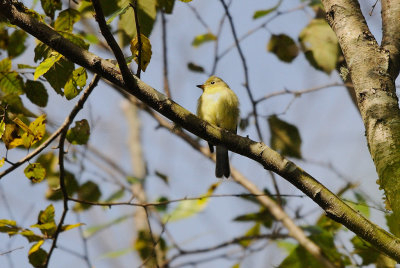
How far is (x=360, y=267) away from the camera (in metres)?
2.50

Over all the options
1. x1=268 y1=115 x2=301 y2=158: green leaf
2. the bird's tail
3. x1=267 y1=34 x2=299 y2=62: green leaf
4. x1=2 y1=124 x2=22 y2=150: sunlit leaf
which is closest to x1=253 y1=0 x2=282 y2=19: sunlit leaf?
x1=267 y1=34 x2=299 y2=62: green leaf

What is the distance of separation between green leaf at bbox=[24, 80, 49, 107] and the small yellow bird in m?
1.82

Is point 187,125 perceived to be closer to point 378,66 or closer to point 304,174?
point 304,174

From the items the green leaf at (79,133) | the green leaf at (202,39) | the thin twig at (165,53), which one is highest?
the green leaf at (202,39)

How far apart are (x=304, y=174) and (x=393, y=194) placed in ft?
0.85

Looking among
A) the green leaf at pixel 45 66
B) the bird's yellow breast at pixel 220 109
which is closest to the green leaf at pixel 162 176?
the bird's yellow breast at pixel 220 109

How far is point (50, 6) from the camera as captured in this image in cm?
230

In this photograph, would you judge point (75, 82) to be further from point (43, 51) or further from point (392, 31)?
point (392, 31)

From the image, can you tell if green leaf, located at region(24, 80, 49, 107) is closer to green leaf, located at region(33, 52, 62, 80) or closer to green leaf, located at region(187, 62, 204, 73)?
green leaf, located at region(33, 52, 62, 80)

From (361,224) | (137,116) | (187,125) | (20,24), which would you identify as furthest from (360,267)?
(137,116)

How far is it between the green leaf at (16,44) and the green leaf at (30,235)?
3.12 ft

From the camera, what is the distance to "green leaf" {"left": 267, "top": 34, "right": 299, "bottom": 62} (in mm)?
3107

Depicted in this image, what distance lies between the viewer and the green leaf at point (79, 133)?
2398 mm

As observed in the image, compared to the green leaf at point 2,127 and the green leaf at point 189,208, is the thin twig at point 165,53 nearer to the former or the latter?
the green leaf at point 189,208
